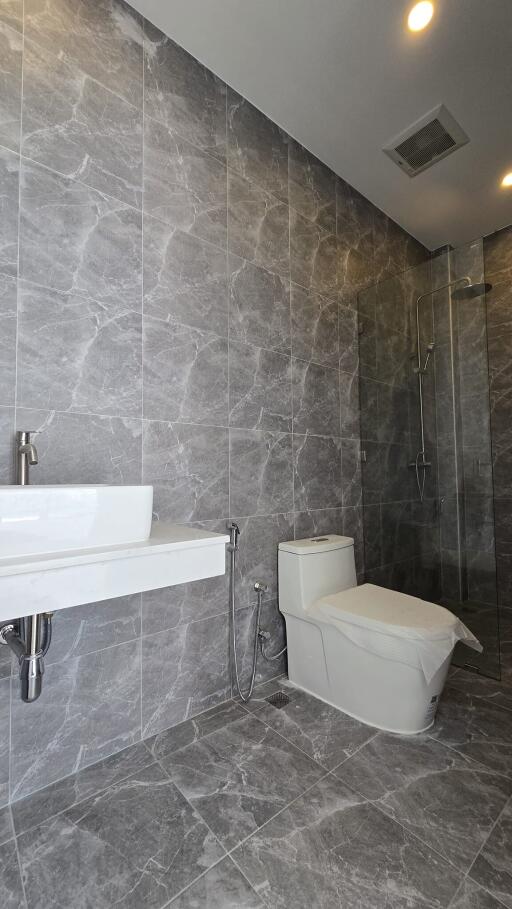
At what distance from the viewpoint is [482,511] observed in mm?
2199

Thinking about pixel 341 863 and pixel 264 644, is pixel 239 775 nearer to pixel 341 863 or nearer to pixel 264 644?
pixel 341 863

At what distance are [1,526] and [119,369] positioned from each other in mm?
762

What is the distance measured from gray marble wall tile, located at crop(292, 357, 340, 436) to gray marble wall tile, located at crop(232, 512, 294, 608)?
51 cm

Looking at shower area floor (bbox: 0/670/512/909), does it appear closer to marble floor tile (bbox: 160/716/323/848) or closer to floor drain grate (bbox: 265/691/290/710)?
marble floor tile (bbox: 160/716/323/848)

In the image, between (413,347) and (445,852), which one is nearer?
(445,852)

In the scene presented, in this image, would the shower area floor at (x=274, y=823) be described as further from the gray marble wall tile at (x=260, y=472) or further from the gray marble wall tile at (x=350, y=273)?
the gray marble wall tile at (x=350, y=273)

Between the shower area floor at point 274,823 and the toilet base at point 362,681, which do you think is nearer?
the shower area floor at point 274,823

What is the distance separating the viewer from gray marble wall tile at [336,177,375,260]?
2.37 m

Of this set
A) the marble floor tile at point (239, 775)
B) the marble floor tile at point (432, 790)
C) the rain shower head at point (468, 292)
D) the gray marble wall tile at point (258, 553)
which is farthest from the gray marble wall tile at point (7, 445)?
the rain shower head at point (468, 292)

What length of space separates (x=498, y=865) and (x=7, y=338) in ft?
6.44

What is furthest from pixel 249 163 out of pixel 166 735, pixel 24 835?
pixel 24 835

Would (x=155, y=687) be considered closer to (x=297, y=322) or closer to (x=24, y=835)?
(x=24, y=835)

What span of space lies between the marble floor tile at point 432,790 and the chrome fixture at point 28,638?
1.01 m

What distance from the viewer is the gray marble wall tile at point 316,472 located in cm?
205
